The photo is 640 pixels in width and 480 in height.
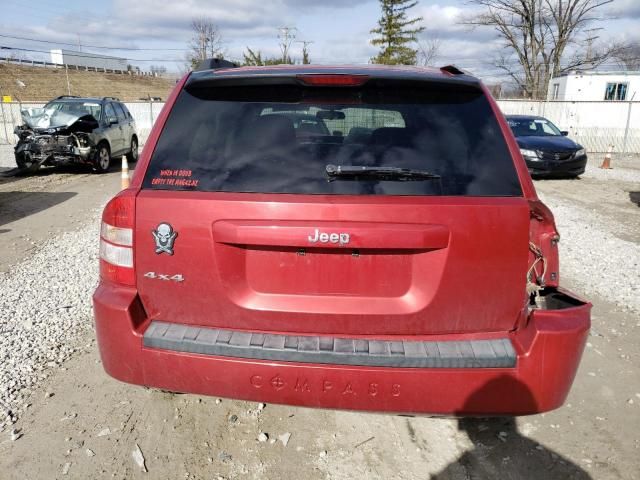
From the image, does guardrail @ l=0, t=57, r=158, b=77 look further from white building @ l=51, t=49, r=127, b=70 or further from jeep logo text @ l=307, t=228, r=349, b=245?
jeep logo text @ l=307, t=228, r=349, b=245

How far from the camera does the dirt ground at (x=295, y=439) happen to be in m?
2.52

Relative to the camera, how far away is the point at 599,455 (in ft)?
8.67

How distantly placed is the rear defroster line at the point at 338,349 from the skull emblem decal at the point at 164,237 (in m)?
0.37

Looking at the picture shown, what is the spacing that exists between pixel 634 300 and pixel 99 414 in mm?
4832

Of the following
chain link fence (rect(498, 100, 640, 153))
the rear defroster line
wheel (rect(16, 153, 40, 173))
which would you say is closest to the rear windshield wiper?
the rear defroster line

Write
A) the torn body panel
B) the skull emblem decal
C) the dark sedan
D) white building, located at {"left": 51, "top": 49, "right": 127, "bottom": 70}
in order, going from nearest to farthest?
the skull emblem decal
the torn body panel
the dark sedan
white building, located at {"left": 51, "top": 49, "right": 127, "bottom": 70}

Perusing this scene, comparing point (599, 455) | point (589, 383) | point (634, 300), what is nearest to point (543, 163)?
point (634, 300)

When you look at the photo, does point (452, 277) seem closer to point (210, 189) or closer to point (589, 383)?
point (210, 189)

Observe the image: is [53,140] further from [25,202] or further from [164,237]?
[164,237]

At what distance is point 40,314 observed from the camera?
4.29 meters

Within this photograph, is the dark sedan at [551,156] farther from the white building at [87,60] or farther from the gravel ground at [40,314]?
the white building at [87,60]

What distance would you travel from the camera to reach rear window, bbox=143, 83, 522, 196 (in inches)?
85.4

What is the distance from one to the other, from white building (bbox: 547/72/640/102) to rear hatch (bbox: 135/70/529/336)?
32.9m

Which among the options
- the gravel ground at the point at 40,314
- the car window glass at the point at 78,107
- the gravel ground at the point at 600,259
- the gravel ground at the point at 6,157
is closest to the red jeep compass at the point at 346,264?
the gravel ground at the point at 40,314
